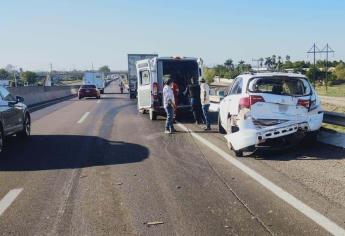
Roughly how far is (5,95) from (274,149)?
6921mm

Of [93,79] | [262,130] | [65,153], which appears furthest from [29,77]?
[262,130]

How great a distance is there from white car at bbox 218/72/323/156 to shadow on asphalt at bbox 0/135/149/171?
6.84 feet

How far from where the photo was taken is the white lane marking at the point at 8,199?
6.55 metres

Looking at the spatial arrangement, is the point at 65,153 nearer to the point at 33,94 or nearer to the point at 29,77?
the point at 33,94

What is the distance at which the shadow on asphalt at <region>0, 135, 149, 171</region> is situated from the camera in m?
9.71

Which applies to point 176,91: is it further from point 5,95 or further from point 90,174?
point 90,174

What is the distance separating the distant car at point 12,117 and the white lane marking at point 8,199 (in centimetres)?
418

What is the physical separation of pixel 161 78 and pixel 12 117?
706 cm

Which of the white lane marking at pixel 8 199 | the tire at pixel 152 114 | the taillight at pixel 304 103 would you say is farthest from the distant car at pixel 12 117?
the taillight at pixel 304 103

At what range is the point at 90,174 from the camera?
28.4 feet

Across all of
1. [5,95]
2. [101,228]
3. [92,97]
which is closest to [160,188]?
[101,228]

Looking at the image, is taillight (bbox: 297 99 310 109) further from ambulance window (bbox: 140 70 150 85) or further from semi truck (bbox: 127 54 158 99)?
semi truck (bbox: 127 54 158 99)

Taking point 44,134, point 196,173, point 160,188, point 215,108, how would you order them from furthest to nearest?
point 215,108 → point 44,134 → point 196,173 → point 160,188

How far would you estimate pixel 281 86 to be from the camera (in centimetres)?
1072
